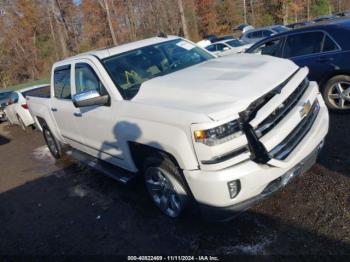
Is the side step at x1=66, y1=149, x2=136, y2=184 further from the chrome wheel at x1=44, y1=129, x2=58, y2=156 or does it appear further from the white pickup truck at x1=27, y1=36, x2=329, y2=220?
the chrome wheel at x1=44, y1=129, x2=58, y2=156

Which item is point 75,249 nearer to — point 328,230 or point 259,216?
point 259,216

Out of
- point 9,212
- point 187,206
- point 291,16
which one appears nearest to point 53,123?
point 9,212

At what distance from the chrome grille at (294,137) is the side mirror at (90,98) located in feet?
6.52

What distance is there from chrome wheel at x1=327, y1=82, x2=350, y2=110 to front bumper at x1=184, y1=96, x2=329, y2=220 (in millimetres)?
3247

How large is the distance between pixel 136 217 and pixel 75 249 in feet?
2.57

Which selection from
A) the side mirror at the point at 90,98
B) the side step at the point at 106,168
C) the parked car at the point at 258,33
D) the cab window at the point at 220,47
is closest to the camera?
the side mirror at the point at 90,98

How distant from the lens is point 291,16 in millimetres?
49781

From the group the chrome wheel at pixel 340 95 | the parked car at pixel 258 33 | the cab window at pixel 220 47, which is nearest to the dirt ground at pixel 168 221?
the chrome wheel at pixel 340 95

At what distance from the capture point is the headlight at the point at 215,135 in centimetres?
282

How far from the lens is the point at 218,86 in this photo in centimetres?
321

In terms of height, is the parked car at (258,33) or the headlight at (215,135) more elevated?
the headlight at (215,135)

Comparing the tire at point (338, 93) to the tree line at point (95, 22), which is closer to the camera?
the tire at point (338, 93)

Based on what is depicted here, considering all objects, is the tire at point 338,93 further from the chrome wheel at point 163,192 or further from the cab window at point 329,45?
the chrome wheel at point 163,192

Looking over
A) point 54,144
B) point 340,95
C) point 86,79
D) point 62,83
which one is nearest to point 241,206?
point 86,79
